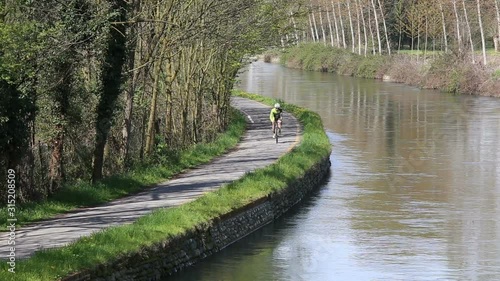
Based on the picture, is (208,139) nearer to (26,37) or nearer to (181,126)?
(181,126)

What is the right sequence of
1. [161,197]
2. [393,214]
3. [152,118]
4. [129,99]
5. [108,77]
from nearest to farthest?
[161,197] < [108,77] < [129,99] < [393,214] < [152,118]

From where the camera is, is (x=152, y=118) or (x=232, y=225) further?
(x=152, y=118)

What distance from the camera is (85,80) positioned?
28.3m

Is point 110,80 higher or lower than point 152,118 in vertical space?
higher

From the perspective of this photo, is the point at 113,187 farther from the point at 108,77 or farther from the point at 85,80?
the point at 85,80

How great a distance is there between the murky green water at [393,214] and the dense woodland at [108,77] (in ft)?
16.2

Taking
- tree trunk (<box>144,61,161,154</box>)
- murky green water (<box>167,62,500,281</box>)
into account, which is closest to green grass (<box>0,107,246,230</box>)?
tree trunk (<box>144,61,161,154</box>)

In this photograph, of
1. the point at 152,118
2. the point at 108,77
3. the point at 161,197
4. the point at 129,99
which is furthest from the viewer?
the point at 152,118

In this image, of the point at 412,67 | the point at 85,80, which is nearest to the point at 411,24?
the point at 412,67

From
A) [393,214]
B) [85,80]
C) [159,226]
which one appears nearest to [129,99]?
[85,80]

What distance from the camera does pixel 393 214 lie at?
3062cm

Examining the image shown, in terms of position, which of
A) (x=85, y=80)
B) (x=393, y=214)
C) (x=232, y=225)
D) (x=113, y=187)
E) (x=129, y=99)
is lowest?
(x=393, y=214)

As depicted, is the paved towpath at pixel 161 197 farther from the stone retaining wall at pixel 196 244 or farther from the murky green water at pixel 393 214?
the murky green water at pixel 393 214

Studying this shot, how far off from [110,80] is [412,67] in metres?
68.9
